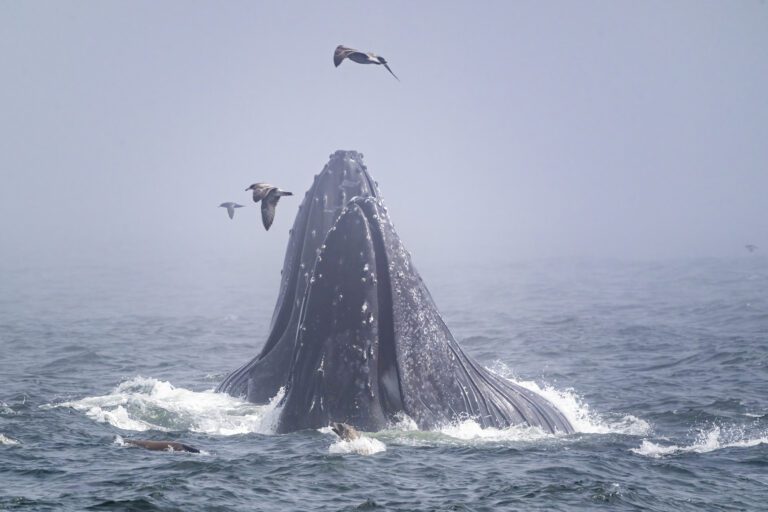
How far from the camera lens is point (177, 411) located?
14.4 m

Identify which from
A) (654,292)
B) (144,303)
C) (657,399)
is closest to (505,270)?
(654,292)

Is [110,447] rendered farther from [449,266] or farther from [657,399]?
[449,266]

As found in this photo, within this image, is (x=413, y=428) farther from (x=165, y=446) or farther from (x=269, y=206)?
(x=269, y=206)

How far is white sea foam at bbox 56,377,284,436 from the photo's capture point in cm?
1266

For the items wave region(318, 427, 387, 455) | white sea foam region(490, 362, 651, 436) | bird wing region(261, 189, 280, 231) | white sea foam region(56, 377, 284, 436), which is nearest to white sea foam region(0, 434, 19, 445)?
white sea foam region(56, 377, 284, 436)

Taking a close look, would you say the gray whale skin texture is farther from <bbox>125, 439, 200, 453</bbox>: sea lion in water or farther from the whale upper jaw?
<bbox>125, 439, 200, 453</bbox>: sea lion in water

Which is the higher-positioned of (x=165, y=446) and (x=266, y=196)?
(x=266, y=196)

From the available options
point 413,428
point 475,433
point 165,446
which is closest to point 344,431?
point 413,428

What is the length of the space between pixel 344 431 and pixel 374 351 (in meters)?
0.81

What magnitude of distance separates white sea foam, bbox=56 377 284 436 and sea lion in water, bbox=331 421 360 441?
3.10 ft

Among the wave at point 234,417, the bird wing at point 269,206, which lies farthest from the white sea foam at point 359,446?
the bird wing at point 269,206

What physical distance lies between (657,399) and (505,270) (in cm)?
4311

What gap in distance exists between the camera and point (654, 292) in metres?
37.5

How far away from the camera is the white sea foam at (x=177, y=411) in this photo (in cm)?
1266
